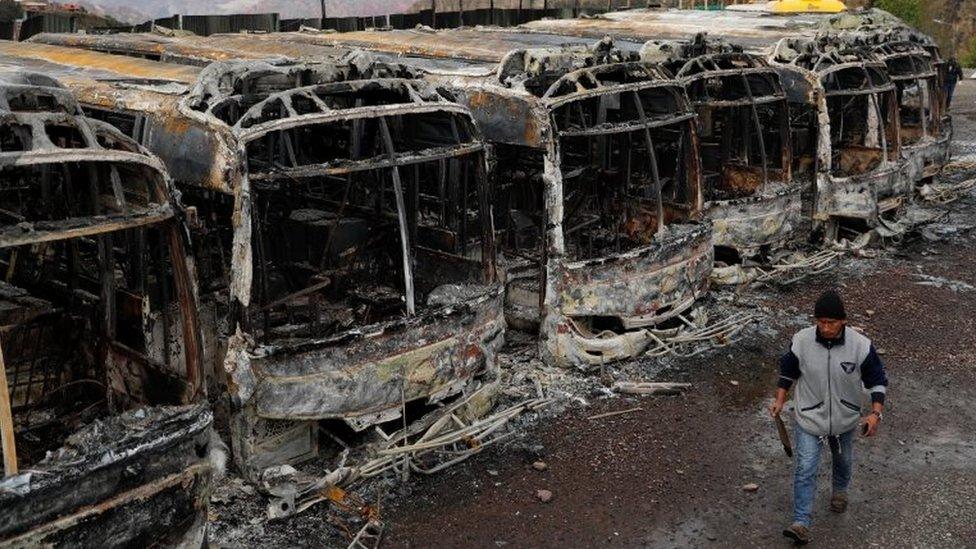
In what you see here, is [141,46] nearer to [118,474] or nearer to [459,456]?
[459,456]

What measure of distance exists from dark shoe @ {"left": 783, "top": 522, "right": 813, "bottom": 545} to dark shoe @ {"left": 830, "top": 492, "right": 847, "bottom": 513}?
414 millimetres

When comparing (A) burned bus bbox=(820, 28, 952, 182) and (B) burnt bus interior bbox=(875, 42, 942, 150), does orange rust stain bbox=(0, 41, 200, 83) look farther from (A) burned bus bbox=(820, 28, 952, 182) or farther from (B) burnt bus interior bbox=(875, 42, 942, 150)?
(B) burnt bus interior bbox=(875, 42, 942, 150)

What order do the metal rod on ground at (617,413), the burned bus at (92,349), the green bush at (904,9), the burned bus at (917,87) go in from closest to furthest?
1. the burned bus at (92,349)
2. the metal rod on ground at (617,413)
3. the burned bus at (917,87)
4. the green bush at (904,9)

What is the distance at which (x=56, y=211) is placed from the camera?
6742 mm

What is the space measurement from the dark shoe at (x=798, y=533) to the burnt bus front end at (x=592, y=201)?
286 centimetres

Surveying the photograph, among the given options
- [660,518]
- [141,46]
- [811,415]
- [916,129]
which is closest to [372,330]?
[660,518]

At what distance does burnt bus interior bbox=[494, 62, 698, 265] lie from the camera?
30.9ft

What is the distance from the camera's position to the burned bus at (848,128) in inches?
474

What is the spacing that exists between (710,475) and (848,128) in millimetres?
8460

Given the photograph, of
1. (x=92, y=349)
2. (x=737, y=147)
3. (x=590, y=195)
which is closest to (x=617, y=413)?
(x=590, y=195)

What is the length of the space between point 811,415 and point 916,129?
10.9 m

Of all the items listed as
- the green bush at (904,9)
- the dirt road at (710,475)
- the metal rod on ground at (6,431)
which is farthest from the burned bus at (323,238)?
the green bush at (904,9)

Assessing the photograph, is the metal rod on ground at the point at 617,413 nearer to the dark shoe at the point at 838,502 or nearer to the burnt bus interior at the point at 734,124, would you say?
the dark shoe at the point at 838,502

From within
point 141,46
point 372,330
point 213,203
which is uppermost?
point 141,46
